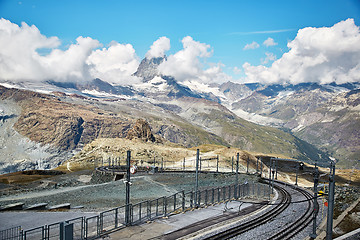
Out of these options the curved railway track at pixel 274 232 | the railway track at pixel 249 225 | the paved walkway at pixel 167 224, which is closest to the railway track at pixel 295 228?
the curved railway track at pixel 274 232

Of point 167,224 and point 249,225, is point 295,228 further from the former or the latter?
point 167,224

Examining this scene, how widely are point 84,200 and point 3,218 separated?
17.7 meters

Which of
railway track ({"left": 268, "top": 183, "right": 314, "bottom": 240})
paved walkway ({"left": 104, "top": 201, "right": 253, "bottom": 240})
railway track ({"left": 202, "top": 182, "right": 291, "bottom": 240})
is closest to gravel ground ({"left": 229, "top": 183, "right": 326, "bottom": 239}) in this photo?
railway track ({"left": 268, "top": 183, "right": 314, "bottom": 240})

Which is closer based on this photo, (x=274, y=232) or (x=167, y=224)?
(x=274, y=232)

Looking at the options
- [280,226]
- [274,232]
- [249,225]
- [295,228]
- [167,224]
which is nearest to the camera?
[274,232]

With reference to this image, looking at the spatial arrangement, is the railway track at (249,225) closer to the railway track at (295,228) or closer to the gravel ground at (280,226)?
the gravel ground at (280,226)

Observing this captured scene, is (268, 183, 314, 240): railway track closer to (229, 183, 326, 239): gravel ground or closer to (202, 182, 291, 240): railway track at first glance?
(229, 183, 326, 239): gravel ground

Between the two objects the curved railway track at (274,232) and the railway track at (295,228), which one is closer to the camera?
the curved railway track at (274,232)

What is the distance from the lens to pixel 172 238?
86.3ft

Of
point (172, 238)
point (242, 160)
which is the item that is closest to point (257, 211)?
point (172, 238)

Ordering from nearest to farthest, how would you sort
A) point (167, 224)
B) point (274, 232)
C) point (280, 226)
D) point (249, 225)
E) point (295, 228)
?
1. point (274, 232)
2. point (167, 224)
3. point (249, 225)
4. point (295, 228)
5. point (280, 226)

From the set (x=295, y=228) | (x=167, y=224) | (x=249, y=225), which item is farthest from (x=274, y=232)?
(x=167, y=224)

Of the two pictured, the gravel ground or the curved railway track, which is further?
the gravel ground

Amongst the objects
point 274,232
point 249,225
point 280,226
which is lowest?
point 280,226
